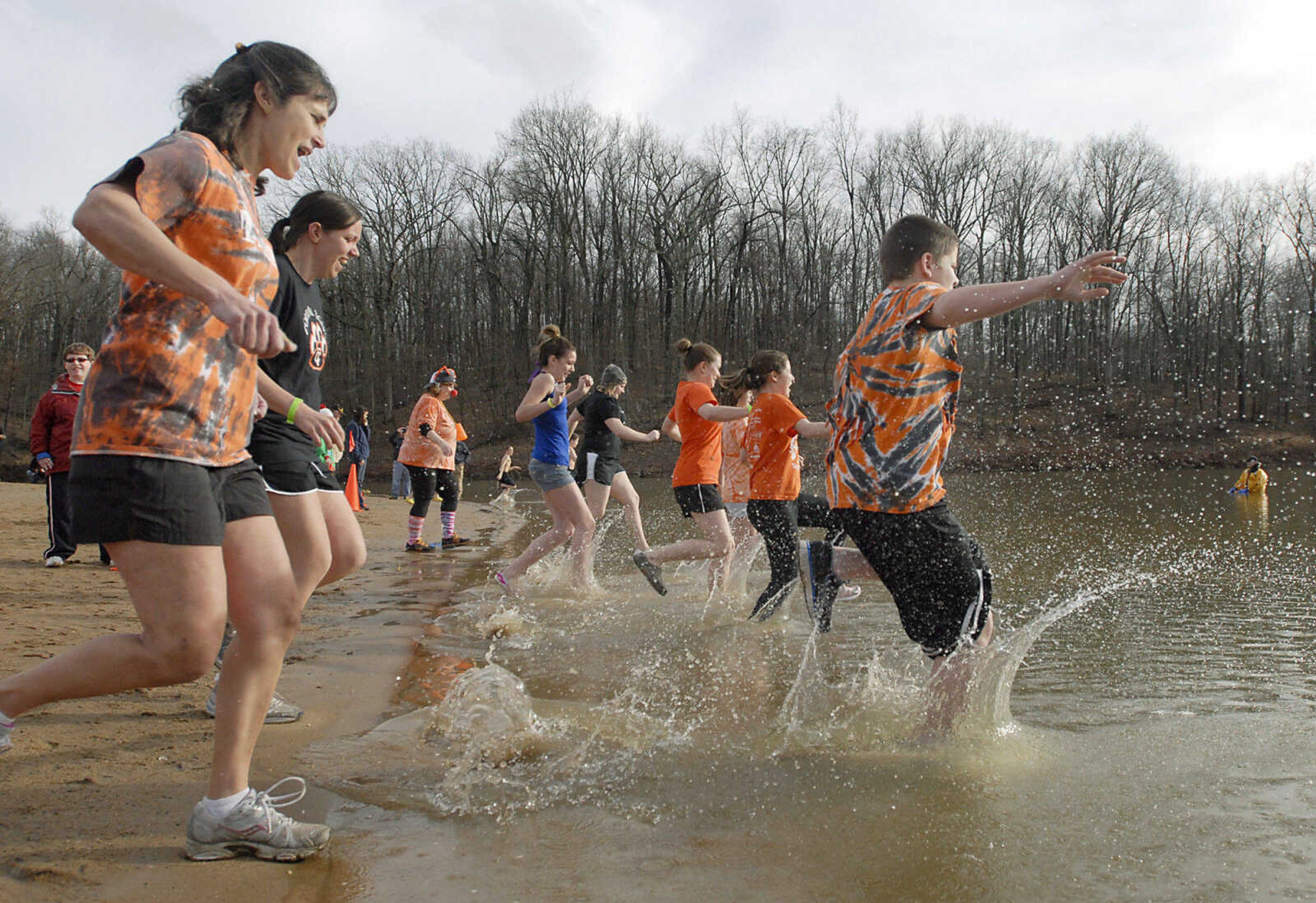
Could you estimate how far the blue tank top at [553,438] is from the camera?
6672 mm

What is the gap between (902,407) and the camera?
313cm

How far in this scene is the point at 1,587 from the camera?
22.2 feet

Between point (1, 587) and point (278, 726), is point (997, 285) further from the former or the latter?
point (1, 587)

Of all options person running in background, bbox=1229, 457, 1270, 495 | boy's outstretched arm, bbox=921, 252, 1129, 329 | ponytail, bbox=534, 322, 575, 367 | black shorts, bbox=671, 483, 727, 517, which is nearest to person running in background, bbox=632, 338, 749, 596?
black shorts, bbox=671, 483, 727, 517

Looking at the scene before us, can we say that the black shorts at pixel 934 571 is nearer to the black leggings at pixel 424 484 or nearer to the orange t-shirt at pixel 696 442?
the orange t-shirt at pixel 696 442

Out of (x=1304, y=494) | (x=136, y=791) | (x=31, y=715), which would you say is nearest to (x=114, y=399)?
(x=136, y=791)

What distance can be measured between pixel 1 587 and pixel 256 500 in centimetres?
571

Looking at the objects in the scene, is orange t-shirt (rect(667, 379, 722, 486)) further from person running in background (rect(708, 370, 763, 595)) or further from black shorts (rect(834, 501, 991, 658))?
black shorts (rect(834, 501, 991, 658))

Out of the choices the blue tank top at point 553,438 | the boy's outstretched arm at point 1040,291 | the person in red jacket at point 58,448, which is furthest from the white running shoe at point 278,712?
the person in red jacket at point 58,448

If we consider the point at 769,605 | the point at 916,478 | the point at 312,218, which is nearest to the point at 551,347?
the point at 769,605

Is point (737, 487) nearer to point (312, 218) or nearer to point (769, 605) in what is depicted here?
point (769, 605)

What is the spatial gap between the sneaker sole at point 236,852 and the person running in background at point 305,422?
2.19 ft

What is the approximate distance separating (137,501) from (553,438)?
4.64 meters

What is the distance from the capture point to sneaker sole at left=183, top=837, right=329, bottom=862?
238cm
